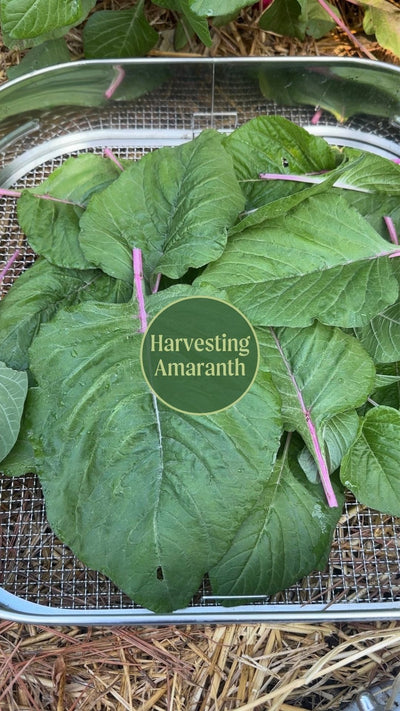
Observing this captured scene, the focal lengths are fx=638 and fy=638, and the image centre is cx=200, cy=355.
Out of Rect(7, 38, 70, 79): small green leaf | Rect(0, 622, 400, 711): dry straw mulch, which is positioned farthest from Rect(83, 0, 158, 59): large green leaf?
Rect(0, 622, 400, 711): dry straw mulch

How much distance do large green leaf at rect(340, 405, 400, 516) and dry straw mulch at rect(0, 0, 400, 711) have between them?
15 cm

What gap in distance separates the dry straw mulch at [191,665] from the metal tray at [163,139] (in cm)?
4

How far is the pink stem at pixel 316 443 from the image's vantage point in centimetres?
52

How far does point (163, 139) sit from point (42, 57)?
0.17 metres

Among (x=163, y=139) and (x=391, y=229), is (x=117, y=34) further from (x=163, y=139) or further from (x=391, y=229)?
(x=391, y=229)

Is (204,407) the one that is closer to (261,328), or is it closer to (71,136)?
(261,328)

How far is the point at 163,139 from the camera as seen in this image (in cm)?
77

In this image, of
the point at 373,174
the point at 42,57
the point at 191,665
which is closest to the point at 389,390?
the point at 373,174

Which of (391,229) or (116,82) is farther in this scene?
(116,82)

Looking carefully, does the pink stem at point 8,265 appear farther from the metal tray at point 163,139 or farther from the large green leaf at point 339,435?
the large green leaf at point 339,435

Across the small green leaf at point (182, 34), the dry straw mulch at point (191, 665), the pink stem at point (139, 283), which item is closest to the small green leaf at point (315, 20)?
the small green leaf at point (182, 34)

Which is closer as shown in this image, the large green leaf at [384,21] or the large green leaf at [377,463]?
the large green leaf at [377,463]

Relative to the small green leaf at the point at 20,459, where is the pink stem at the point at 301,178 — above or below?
above

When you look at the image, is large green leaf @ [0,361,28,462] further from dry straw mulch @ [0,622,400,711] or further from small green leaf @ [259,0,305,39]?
small green leaf @ [259,0,305,39]
